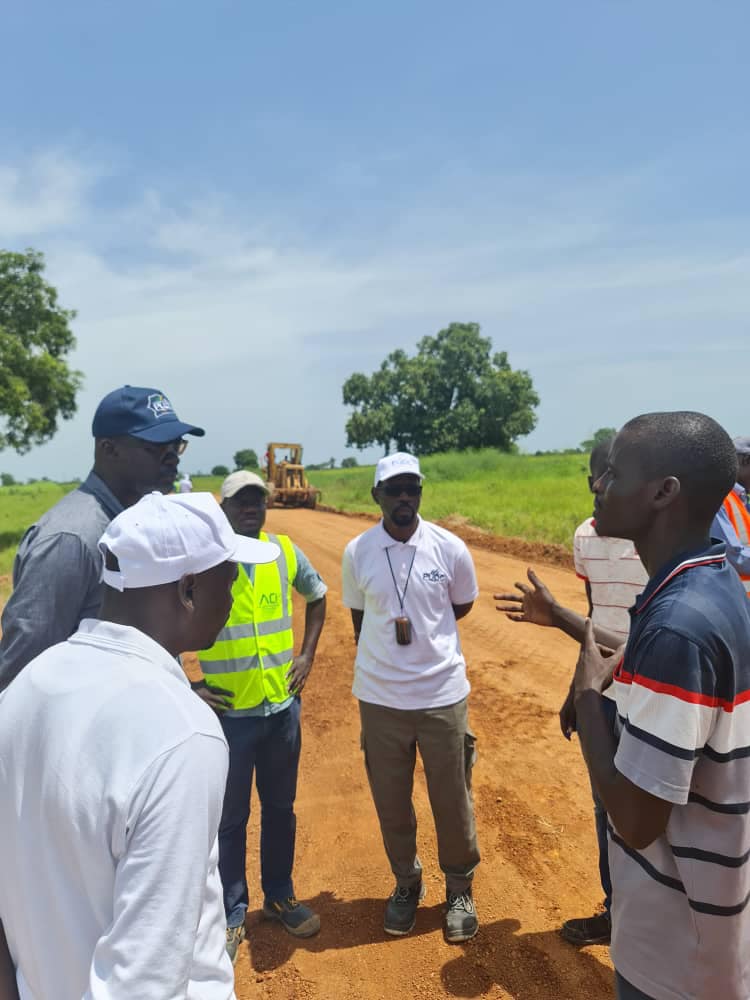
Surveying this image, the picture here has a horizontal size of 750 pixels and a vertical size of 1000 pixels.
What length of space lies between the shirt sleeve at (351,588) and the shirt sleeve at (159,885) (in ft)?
8.52

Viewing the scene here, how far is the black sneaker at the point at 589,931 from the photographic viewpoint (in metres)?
3.34

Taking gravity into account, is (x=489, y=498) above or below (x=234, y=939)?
above

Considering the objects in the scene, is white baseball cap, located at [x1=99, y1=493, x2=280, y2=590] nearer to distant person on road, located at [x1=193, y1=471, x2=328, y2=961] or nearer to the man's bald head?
the man's bald head

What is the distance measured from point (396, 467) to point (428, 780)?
63.1 inches

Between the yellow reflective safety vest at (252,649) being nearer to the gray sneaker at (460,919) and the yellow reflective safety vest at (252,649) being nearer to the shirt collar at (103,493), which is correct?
the shirt collar at (103,493)

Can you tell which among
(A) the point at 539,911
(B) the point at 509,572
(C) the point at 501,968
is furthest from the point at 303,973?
(B) the point at 509,572

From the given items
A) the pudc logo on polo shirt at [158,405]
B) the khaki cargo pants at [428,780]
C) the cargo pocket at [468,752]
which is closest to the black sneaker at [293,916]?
the khaki cargo pants at [428,780]

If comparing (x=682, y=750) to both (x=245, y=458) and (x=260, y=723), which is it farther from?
(x=245, y=458)

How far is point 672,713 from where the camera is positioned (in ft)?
5.21

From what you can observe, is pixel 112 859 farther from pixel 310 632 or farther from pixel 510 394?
pixel 510 394

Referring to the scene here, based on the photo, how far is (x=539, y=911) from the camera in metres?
3.61

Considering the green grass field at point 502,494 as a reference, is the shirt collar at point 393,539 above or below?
above

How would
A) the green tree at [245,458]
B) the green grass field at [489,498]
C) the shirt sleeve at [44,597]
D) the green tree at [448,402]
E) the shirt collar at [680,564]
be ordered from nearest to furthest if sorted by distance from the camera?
the shirt collar at [680,564] < the shirt sleeve at [44,597] < the green grass field at [489,498] < the green tree at [448,402] < the green tree at [245,458]

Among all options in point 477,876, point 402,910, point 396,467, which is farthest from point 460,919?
point 396,467
